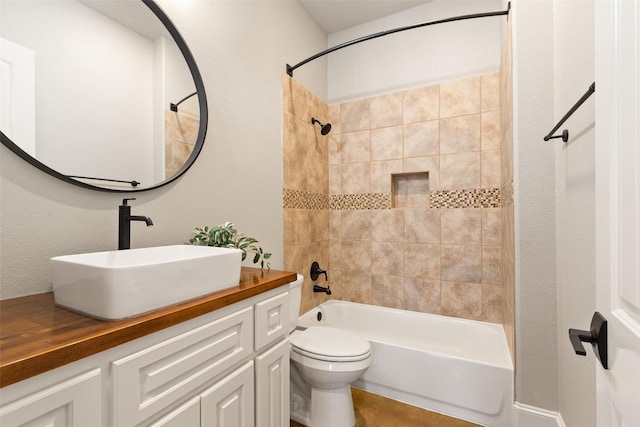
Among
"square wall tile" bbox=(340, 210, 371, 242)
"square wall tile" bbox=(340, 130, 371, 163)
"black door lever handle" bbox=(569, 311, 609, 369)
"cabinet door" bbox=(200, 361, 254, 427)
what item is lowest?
"cabinet door" bbox=(200, 361, 254, 427)

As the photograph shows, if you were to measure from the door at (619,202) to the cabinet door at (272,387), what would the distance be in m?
0.96

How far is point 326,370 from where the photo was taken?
5.01 feet

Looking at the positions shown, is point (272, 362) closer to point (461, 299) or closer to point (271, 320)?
point (271, 320)

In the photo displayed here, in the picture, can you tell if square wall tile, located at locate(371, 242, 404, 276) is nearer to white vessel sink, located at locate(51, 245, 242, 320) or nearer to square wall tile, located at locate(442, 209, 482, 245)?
square wall tile, located at locate(442, 209, 482, 245)

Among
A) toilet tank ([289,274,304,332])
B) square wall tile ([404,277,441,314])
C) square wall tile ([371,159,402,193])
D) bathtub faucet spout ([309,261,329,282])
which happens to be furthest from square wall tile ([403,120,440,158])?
toilet tank ([289,274,304,332])

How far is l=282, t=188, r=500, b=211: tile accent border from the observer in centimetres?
226

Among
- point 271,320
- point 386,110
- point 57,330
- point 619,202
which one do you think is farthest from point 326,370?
point 386,110

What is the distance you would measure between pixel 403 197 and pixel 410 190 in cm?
8

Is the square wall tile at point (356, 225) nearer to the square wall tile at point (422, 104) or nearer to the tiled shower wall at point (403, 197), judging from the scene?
the tiled shower wall at point (403, 197)

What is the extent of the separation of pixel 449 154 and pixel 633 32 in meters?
2.03

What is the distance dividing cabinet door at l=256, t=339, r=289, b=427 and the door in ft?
3.16

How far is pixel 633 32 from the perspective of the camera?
1.47 feet

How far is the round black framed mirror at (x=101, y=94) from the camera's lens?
0.95m

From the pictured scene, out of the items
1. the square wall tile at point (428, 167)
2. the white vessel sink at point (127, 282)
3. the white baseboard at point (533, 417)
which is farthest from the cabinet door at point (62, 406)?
the square wall tile at point (428, 167)
